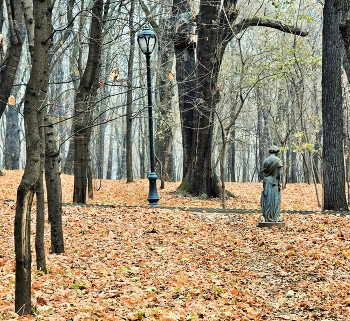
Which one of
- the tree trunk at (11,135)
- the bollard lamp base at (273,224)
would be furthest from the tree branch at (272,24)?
the tree trunk at (11,135)

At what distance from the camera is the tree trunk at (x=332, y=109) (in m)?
14.8

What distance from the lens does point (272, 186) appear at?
39.2ft

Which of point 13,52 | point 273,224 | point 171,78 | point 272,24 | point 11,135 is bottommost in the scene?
point 273,224

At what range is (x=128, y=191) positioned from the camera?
2086cm

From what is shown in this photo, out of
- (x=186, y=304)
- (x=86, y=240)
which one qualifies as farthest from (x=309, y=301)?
(x=86, y=240)

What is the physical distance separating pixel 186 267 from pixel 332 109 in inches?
319

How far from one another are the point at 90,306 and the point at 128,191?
14720mm

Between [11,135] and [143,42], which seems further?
[11,135]

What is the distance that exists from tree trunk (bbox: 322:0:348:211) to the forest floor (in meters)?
1.77

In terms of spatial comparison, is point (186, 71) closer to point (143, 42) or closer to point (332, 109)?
point (143, 42)

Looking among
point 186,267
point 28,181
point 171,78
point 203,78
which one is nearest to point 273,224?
point 186,267

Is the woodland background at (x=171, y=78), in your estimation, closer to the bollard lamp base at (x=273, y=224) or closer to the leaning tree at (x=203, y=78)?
the leaning tree at (x=203, y=78)

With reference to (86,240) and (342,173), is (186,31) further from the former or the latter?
(86,240)

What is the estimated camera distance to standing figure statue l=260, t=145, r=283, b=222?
11.9 metres
